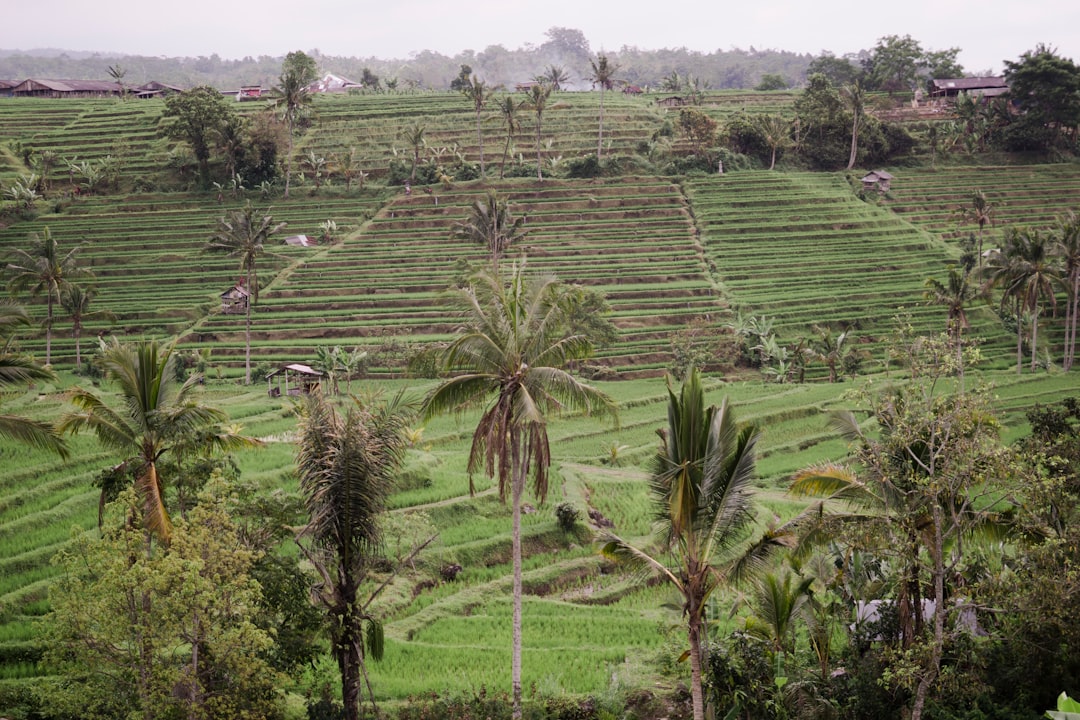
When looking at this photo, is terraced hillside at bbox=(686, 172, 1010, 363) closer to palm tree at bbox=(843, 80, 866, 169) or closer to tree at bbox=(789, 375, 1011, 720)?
palm tree at bbox=(843, 80, 866, 169)

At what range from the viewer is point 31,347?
2090 inches

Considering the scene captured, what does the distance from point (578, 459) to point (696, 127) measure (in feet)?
175

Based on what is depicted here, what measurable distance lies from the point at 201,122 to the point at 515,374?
72.4 m

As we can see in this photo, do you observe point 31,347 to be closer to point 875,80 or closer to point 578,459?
point 578,459

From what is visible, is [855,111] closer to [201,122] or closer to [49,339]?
[201,122]

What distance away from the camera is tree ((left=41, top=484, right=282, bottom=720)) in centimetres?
1389

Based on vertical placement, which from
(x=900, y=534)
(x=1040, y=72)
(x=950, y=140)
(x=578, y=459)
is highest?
(x=1040, y=72)

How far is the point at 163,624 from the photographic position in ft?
46.2

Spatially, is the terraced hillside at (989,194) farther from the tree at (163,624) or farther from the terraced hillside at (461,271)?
the tree at (163,624)

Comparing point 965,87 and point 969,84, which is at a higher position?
point 969,84

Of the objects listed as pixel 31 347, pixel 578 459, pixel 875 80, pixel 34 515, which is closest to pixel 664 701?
pixel 34 515

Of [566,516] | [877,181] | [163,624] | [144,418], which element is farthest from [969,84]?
[163,624]

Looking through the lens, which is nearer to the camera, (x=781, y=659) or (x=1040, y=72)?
(x=781, y=659)

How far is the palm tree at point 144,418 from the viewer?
56.1ft
